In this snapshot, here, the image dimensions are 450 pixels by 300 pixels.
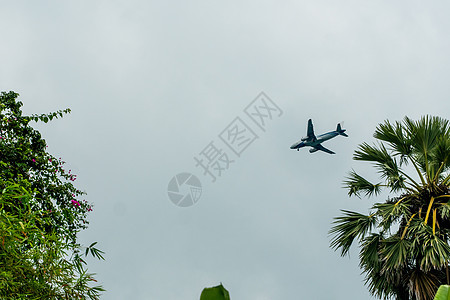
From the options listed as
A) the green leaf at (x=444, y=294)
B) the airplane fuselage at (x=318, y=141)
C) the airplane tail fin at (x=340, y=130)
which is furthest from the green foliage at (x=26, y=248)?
the airplane tail fin at (x=340, y=130)

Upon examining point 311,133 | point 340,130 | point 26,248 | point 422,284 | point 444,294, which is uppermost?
point 311,133

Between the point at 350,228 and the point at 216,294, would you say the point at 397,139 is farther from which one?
the point at 216,294

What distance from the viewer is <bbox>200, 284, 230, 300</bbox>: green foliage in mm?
563

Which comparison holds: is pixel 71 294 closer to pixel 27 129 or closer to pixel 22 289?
pixel 22 289

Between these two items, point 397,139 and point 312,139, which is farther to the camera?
point 312,139

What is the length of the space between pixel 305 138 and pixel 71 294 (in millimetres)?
14452

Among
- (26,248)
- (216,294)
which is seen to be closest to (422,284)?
(26,248)

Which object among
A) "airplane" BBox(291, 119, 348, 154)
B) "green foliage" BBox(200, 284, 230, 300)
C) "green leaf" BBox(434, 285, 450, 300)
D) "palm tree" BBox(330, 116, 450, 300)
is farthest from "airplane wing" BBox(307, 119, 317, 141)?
"green foliage" BBox(200, 284, 230, 300)

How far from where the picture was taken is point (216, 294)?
0.57 metres

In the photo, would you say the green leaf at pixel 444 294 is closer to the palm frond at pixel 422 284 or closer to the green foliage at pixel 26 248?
the green foliage at pixel 26 248

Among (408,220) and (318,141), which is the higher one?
(318,141)

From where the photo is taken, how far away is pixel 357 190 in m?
11.6

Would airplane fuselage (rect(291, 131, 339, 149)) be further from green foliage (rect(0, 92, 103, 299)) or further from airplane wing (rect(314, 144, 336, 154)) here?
green foliage (rect(0, 92, 103, 299))

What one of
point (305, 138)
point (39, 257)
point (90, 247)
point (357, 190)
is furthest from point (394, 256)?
point (305, 138)
